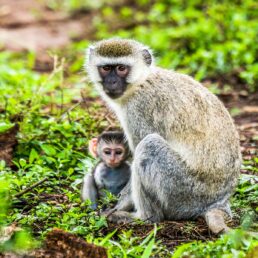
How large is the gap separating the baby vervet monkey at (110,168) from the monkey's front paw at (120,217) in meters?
0.37

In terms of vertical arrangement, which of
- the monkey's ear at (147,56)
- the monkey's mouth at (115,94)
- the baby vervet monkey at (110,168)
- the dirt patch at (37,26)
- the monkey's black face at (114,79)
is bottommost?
the baby vervet monkey at (110,168)

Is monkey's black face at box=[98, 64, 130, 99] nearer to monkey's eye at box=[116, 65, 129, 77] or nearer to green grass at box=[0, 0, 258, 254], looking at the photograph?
monkey's eye at box=[116, 65, 129, 77]

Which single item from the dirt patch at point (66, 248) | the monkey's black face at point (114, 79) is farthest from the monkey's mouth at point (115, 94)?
the dirt patch at point (66, 248)

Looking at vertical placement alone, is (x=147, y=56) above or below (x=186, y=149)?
above

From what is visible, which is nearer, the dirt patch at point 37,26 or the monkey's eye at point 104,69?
the monkey's eye at point 104,69

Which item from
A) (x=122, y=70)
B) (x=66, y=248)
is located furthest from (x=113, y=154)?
(x=66, y=248)

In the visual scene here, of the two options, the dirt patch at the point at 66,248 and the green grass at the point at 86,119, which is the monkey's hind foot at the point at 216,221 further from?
the dirt patch at the point at 66,248

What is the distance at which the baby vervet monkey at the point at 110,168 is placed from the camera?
8.05 metres

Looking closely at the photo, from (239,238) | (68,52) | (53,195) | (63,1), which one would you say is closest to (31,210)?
(53,195)

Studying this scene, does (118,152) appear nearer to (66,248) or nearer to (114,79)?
(114,79)

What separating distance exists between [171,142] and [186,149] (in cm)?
21

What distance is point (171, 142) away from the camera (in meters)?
7.73

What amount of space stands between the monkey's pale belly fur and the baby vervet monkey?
0.30 meters

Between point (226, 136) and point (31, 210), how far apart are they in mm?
2182
